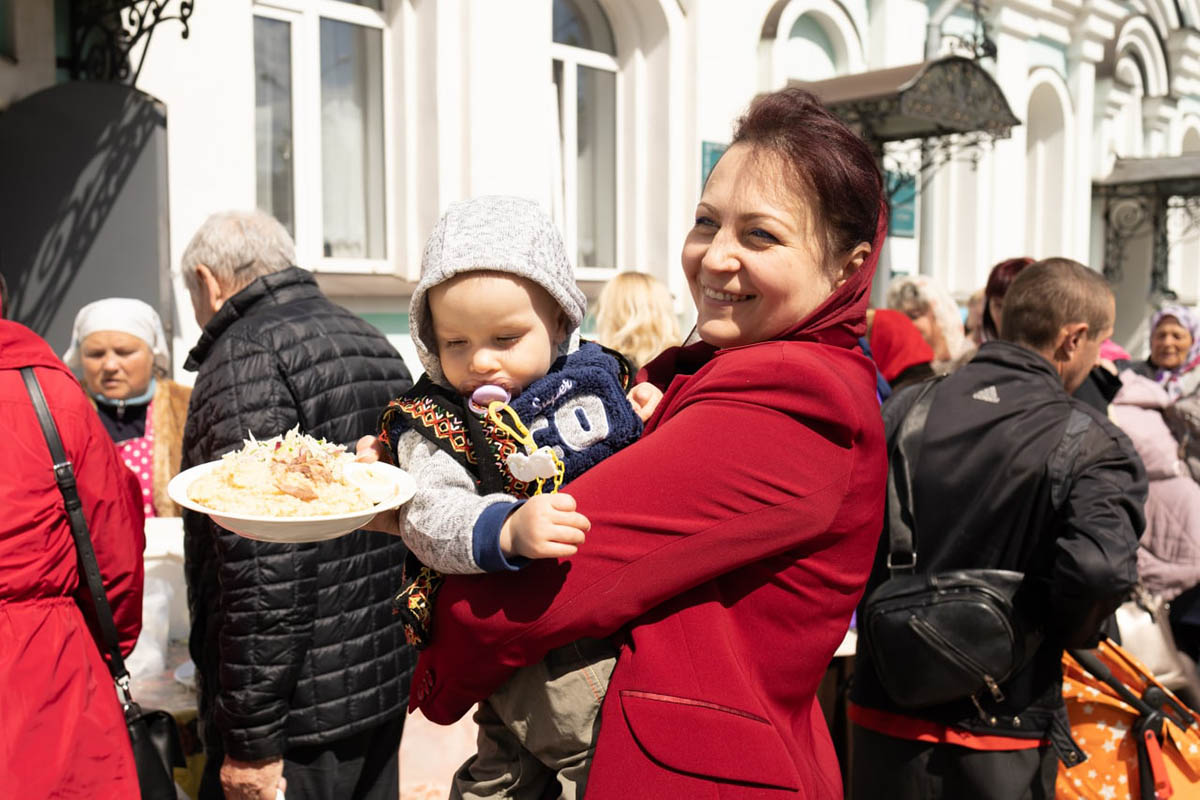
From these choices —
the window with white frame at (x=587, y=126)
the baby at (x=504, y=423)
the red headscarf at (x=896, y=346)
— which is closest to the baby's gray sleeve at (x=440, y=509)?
the baby at (x=504, y=423)

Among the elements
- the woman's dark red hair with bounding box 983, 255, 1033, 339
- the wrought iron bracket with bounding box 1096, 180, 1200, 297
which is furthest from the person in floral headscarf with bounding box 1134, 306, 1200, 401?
the wrought iron bracket with bounding box 1096, 180, 1200, 297

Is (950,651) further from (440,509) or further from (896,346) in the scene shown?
(896,346)

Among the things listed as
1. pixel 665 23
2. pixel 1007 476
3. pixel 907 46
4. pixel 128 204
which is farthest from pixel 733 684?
pixel 907 46

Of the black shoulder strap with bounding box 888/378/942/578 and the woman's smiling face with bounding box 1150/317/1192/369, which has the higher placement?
the woman's smiling face with bounding box 1150/317/1192/369

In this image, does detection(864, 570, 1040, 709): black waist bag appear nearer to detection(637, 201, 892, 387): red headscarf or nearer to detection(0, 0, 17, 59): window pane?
detection(637, 201, 892, 387): red headscarf

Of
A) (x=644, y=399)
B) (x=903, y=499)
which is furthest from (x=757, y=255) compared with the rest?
(x=903, y=499)

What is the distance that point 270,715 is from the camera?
271cm

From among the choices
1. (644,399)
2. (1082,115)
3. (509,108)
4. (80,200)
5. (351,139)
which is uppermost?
(1082,115)

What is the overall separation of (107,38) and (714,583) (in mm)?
4886

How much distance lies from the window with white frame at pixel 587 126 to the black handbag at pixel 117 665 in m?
5.47

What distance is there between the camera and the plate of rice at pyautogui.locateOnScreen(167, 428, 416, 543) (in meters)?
1.59

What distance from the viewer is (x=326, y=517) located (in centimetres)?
156

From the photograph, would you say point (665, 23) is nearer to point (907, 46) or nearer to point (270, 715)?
point (907, 46)

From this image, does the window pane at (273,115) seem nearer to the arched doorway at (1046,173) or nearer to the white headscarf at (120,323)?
the white headscarf at (120,323)
